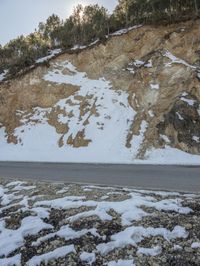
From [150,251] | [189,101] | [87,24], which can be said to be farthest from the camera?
[87,24]

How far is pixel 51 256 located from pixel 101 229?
1.09 m

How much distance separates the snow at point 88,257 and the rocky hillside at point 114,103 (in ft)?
46.7

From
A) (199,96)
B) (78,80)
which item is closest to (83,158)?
(199,96)

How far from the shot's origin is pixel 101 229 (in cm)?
638

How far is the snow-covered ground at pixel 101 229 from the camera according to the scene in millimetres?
5566

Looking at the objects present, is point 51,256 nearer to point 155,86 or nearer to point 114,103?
point 155,86

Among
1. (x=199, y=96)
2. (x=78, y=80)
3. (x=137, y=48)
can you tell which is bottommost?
(x=199, y=96)

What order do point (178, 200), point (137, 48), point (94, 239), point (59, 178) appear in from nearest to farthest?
point (94, 239) < point (178, 200) < point (59, 178) < point (137, 48)

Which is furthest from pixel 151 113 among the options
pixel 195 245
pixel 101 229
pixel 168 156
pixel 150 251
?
pixel 150 251

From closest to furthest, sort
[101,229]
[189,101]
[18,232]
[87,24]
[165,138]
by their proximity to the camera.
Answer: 1. [101,229]
2. [18,232]
3. [165,138]
4. [189,101]
5. [87,24]

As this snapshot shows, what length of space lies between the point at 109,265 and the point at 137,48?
26.8 meters

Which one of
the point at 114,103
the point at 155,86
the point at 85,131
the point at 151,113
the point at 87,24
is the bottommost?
the point at 85,131

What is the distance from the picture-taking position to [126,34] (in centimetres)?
→ 3216

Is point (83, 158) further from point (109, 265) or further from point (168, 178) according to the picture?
point (109, 265)
